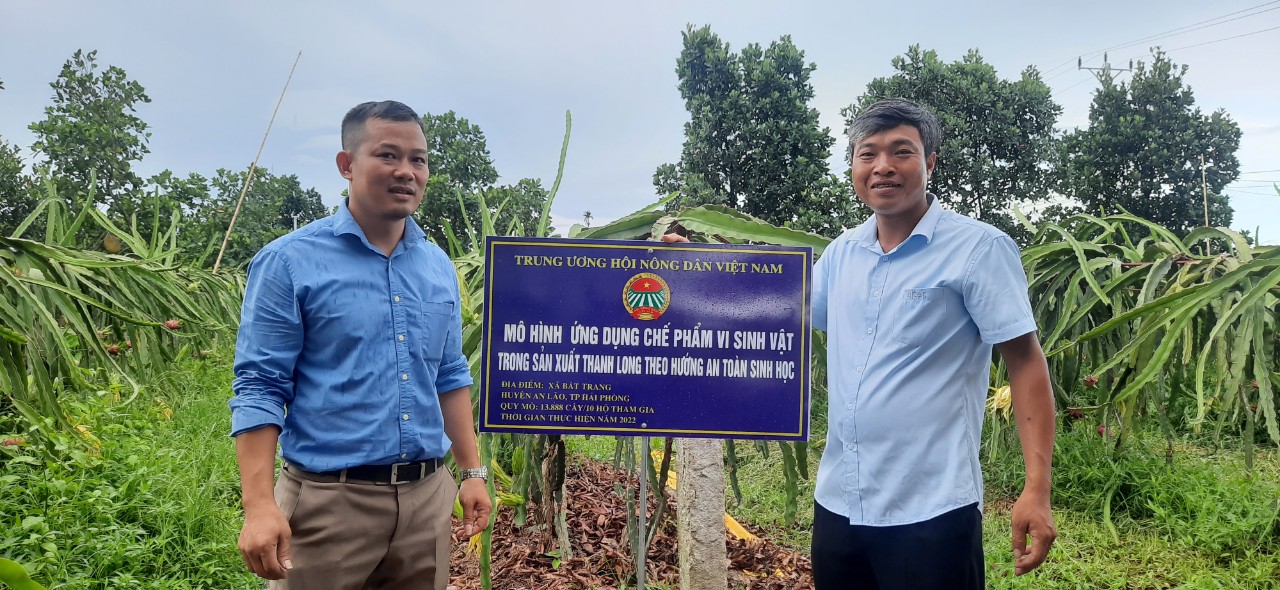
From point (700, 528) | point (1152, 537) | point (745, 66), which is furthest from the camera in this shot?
point (745, 66)

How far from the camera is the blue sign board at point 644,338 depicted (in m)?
1.75

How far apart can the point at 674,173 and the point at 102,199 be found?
9.61 m

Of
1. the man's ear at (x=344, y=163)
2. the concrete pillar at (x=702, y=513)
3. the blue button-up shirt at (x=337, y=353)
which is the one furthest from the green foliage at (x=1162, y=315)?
the man's ear at (x=344, y=163)

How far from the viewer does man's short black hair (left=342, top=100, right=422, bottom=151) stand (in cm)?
160

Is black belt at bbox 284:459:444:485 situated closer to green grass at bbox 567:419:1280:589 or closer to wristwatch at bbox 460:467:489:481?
wristwatch at bbox 460:467:489:481

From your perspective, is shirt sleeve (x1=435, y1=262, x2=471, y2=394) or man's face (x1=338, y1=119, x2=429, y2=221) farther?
shirt sleeve (x1=435, y1=262, x2=471, y2=394)

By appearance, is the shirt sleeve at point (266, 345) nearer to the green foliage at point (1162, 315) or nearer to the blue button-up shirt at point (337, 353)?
the blue button-up shirt at point (337, 353)

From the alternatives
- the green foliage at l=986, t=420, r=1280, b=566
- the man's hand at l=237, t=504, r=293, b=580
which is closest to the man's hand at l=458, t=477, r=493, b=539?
the man's hand at l=237, t=504, r=293, b=580

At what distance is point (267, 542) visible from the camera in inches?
55.8

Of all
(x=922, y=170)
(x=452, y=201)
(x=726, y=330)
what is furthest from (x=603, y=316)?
(x=452, y=201)

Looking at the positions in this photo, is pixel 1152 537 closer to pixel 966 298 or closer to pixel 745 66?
pixel 966 298

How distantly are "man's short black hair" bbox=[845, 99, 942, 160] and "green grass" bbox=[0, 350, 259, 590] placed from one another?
287cm

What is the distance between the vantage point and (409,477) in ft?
5.33

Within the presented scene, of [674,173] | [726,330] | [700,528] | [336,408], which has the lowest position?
[700,528]
